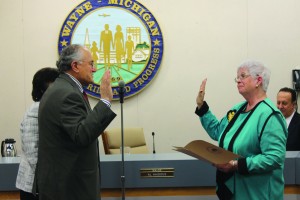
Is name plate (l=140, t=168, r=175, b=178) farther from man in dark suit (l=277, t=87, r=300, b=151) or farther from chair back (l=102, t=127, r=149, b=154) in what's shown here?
chair back (l=102, t=127, r=149, b=154)

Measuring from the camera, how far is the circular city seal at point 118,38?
190 inches

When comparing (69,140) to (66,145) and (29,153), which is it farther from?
(29,153)

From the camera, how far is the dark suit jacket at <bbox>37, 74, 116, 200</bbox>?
1.82 metres

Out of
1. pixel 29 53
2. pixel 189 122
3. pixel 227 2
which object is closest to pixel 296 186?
pixel 189 122

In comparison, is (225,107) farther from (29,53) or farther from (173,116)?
(29,53)

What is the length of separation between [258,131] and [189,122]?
2.93 meters

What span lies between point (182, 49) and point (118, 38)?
29.6 inches

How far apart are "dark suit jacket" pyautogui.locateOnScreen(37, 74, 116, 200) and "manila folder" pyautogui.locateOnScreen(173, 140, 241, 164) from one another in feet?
1.51

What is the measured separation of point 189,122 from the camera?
493 cm

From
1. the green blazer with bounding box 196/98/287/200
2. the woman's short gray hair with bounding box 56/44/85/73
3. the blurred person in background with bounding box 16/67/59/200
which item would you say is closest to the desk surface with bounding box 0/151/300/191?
the blurred person in background with bounding box 16/67/59/200

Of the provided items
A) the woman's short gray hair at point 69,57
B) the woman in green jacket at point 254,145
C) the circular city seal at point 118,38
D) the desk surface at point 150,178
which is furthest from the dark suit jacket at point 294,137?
the woman's short gray hair at point 69,57

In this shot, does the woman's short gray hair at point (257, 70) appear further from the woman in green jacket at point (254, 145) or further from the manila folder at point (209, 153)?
the manila folder at point (209, 153)

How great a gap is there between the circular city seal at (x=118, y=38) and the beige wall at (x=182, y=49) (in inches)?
4.1

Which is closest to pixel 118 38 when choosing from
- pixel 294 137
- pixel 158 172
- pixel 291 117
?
pixel 291 117
